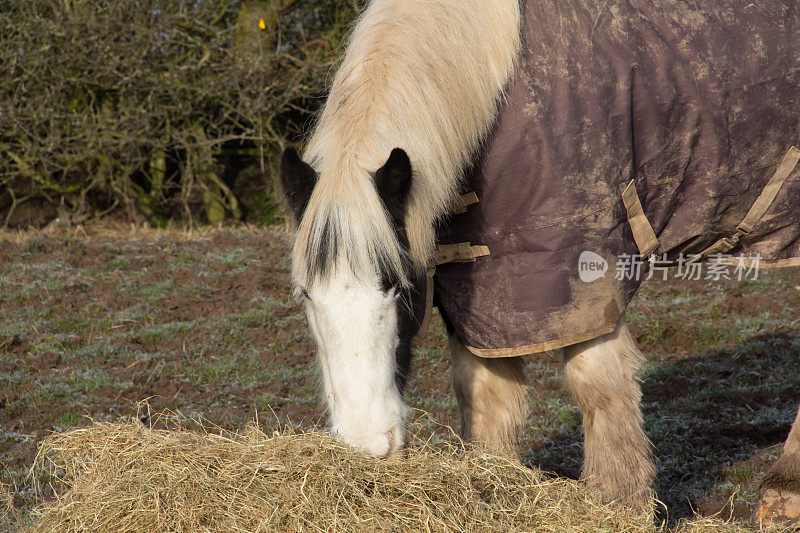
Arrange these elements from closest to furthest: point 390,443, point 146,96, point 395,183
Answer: point 390,443 → point 395,183 → point 146,96

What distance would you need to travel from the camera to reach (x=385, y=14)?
112 inches

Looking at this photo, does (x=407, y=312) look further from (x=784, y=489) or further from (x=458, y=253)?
(x=784, y=489)

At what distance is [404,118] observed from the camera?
8.33 feet

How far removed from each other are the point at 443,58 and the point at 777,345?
13.1 ft

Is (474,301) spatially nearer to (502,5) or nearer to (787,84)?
(502,5)

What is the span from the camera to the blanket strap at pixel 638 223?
2775mm

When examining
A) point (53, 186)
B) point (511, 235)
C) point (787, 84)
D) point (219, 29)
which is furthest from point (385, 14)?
point (53, 186)

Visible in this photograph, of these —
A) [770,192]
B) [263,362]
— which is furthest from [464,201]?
[263,362]

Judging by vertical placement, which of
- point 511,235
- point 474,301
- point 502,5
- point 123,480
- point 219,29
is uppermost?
point 219,29

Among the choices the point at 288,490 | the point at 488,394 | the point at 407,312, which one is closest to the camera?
the point at 288,490

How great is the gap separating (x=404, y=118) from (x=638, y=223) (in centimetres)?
102

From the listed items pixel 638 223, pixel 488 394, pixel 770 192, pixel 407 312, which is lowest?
pixel 488 394

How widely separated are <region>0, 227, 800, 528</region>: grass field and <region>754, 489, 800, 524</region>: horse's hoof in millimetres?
170

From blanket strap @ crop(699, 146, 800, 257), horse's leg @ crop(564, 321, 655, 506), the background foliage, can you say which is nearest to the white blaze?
horse's leg @ crop(564, 321, 655, 506)
